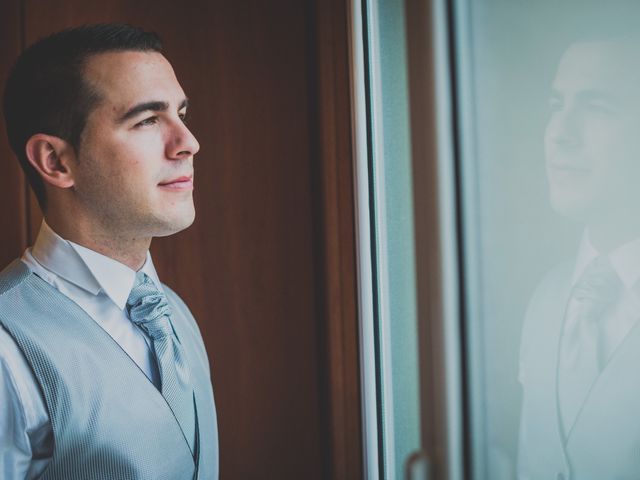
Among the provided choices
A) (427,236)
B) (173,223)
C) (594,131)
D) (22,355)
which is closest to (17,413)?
(22,355)

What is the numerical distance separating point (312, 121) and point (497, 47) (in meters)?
0.71

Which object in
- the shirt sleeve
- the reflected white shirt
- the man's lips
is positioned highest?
the man's lips

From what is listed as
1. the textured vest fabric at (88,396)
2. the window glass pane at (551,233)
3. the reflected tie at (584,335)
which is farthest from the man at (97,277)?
the reflected tie at (584,335)

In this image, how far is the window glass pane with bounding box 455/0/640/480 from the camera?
1.85 ft

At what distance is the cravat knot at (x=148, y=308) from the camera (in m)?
0.95

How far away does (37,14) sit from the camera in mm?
1308

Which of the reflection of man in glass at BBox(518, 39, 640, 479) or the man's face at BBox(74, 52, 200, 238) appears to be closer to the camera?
the reflection of man in glass at BBox(518, 39, 640, 479)

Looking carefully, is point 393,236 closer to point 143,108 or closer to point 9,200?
point 143,108

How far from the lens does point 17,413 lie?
31.0 inches

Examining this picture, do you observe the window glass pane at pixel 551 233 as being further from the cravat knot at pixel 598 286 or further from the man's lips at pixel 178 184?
the man's lips at pixel 178 184

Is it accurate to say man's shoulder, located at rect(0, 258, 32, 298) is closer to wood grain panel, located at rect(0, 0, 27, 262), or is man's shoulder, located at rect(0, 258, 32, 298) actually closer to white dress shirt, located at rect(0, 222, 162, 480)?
white dress shirt, located at rect(0, 222, 162, 480)

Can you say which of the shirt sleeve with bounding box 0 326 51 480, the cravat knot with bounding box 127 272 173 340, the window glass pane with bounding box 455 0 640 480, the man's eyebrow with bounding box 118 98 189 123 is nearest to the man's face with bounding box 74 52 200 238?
the man's eyebrow with bounding box 118 98 189 123

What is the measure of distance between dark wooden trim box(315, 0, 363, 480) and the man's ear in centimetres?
55

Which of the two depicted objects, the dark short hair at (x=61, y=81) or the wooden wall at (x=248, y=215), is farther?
the wooden wall at (x=248, y=215)
